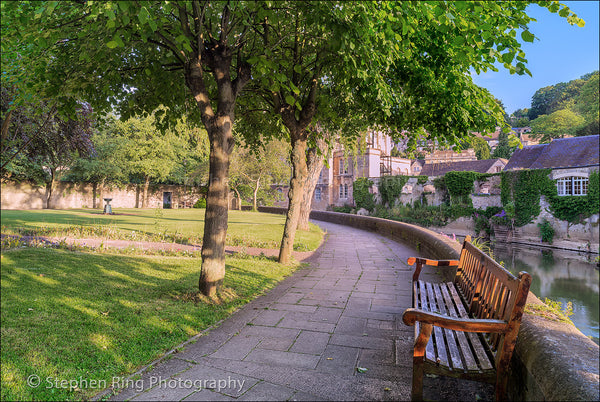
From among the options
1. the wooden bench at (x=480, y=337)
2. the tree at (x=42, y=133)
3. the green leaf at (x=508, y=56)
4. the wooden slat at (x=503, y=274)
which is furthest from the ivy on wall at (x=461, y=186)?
the wooden bench at (x=480, y=337)

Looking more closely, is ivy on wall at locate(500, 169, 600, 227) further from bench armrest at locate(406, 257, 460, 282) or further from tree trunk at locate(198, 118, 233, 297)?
tree trunk at locate(198, 118, 233, 297)

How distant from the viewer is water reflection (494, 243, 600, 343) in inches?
465

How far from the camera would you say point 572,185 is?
26.7 meters

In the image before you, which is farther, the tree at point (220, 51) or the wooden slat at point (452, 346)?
the tree at point (220, 51)

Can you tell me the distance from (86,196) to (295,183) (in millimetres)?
35178

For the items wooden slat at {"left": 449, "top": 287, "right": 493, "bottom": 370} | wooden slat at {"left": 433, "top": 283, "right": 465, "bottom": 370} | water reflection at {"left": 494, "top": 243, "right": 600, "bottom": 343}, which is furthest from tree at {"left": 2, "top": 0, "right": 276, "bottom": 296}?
water reflection at {"left": 494, "top": 243, "right": 600, "bottom": 343}

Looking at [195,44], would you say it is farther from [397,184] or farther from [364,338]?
[397,184]

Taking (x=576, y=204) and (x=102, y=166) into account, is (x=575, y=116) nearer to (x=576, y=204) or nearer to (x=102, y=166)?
(x=576, y=204)

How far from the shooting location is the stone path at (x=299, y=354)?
2.82 meters

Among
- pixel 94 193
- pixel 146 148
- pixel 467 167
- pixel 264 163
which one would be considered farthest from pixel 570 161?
pixel 94 193

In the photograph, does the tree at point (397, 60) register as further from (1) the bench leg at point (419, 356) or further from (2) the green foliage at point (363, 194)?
(2) the green foliage at point (363, 194)

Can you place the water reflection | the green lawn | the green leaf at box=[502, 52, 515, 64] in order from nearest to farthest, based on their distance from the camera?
the green lawn → the green leaf at box=[502, 52, 515, 64] → the water reflection

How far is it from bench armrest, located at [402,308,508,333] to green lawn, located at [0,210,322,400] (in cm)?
254

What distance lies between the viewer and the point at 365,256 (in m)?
10.2
